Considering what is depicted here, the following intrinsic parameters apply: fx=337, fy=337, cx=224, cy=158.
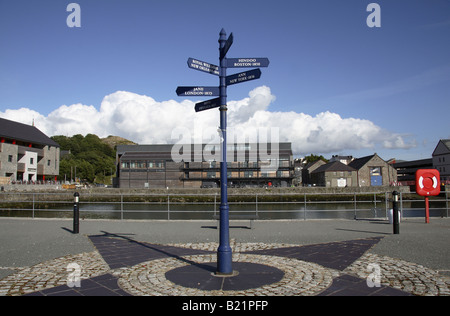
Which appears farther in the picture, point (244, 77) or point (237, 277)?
point (244, 77)

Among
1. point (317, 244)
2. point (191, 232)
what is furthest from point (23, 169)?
point (317, 244)

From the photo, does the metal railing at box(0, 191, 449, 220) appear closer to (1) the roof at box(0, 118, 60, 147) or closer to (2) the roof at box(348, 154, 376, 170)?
(2) the roof at box(348, 154, 376, 170)

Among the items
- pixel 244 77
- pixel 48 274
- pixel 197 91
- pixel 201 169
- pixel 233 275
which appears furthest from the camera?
pixel 201 169

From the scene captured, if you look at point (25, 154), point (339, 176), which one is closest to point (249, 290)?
point (25, 154)

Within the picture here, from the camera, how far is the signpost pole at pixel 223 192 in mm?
5719

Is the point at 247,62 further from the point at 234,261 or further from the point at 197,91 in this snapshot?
the point at 234,261

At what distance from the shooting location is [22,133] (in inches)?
2645

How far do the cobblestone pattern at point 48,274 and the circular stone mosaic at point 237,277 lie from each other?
73 cm

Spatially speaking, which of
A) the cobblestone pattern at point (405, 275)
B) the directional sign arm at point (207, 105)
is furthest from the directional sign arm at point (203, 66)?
the cobblestone pattern at point (405, 275)

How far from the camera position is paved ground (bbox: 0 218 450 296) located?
5.01 metres

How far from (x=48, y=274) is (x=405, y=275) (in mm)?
6090

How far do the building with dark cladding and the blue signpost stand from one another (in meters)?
63.4
